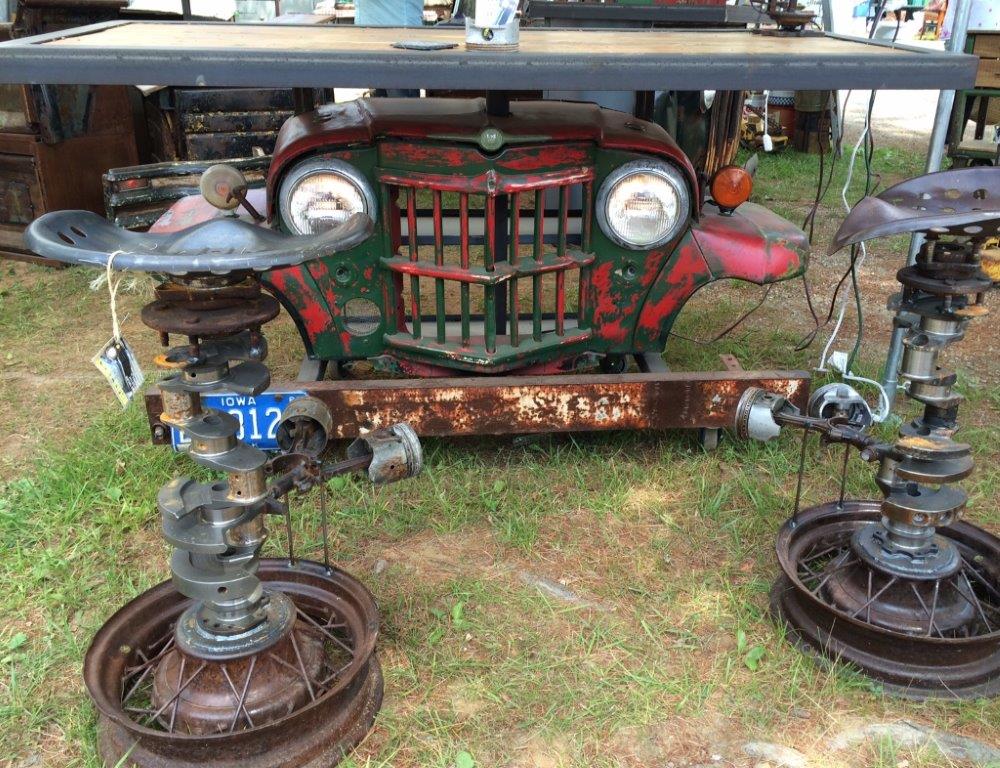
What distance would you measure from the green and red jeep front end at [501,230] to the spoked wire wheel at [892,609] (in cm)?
89

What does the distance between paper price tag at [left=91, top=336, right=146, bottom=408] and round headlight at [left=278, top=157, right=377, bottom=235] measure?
102 cm

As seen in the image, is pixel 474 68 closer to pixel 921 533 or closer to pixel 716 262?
pixel 716 262

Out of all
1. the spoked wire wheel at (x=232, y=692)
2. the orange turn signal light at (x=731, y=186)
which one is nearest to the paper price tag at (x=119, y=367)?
the spoked wire wheel at (x=232, y=692)

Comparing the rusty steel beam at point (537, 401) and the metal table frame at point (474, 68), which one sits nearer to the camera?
the metal table frame at point (474, 68)

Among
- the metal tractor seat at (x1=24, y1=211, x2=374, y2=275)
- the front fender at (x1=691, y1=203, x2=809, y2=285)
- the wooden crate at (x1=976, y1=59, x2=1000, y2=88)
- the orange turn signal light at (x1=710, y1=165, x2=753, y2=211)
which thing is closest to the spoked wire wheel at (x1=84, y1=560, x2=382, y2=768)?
the metal tractor seat at (x1=24, y1=211, x2=374, y2=275)

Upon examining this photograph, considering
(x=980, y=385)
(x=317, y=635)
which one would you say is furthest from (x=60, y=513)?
(x=980, y=385)

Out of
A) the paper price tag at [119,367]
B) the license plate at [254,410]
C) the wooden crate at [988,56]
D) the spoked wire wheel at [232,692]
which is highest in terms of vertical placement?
the wooden crate at [988,56]

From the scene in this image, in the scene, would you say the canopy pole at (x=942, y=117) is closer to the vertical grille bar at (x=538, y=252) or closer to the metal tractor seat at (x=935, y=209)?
the metal tractor seat at (x=935, y=209)

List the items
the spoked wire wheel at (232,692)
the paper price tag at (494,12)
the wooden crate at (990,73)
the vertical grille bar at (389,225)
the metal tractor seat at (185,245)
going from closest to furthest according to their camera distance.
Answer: the metal tractor seat at (185,245), the spoked wire wheel at (232,692), the paper price tag at (494,12), the vertical grille bar at (389,225), the wooden crate at (990,73)

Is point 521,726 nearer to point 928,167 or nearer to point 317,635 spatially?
point 317,635

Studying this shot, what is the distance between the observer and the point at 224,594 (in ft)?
5.84

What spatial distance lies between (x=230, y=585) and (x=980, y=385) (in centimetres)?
307

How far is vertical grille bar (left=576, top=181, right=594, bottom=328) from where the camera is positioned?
2658 millimetres

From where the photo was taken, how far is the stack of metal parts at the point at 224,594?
5.14ft
